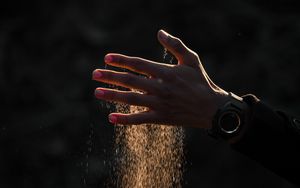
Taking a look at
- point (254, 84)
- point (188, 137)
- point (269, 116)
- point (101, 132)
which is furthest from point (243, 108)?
point (254, 84)

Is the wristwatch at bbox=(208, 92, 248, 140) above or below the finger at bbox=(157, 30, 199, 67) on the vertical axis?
below

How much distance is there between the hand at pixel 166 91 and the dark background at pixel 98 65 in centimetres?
470

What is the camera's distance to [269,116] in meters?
1.32

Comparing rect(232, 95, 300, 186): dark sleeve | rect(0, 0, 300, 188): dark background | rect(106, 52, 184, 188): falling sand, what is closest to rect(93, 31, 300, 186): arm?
rect(232, 95, 300, 186): dark sleeve

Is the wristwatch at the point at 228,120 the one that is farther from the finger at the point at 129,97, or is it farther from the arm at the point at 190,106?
the finger at the point at 129,97

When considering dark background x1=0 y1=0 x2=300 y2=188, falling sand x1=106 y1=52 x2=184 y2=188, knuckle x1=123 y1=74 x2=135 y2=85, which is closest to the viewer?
knuckle x1=123 y1=74 x2=135 y2=85

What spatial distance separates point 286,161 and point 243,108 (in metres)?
0.15

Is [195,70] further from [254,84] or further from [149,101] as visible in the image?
[254,84]

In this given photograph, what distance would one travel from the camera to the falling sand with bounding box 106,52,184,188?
1.79 metres

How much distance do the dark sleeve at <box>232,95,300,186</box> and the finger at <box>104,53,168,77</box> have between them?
0.79 feet

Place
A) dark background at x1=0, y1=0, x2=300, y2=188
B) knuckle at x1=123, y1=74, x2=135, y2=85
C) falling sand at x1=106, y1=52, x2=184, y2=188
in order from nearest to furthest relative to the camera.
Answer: knuckle at x1=123, y1=74, x2=135, y2=85
falling sand at x1=106, y1=52, x2=184, y2=188
dark background at x1=0, y1=0, x2=300, y2=188

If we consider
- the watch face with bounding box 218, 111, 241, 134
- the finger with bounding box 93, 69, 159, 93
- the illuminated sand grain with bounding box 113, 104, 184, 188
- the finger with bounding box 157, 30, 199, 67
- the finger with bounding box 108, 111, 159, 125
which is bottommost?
the illuminated sand grain with bounding box 113, 104, 184, 188

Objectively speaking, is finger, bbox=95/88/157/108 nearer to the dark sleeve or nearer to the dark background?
the dark sleeve

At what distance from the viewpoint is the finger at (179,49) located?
4.38 ft
